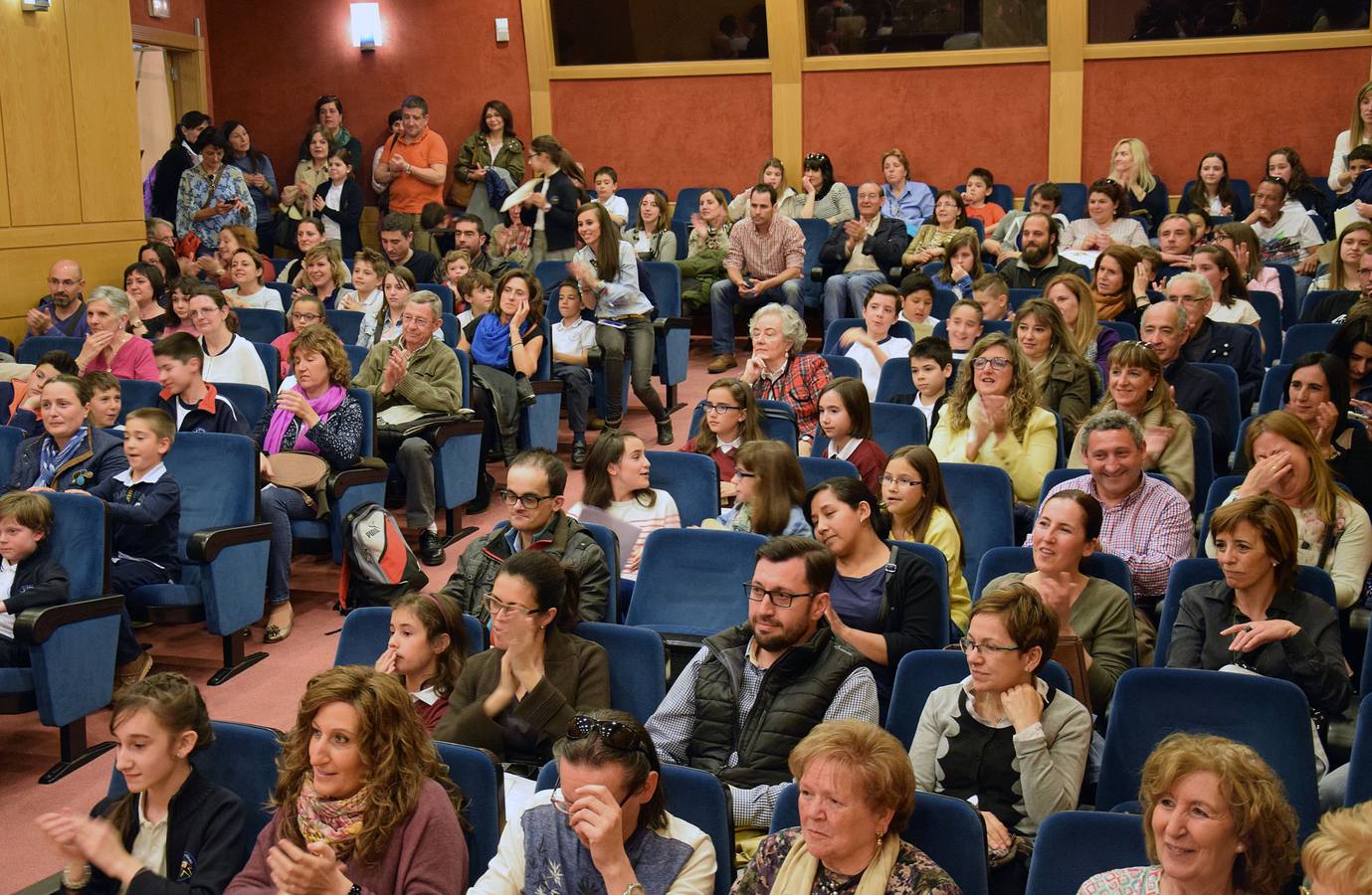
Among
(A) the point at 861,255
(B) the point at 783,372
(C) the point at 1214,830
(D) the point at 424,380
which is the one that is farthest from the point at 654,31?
(C) the point at 1214,830

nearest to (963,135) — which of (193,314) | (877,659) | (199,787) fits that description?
(193,314)

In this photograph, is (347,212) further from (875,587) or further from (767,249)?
(875,587)

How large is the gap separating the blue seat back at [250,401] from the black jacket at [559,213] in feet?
10.8

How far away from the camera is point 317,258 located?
7336mm

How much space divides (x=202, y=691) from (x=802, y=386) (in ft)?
7.94

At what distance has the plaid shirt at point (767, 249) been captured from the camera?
826 cm

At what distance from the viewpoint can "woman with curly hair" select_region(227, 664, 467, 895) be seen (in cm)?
259

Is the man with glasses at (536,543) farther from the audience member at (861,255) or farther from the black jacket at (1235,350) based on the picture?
the audience member at (861,255)

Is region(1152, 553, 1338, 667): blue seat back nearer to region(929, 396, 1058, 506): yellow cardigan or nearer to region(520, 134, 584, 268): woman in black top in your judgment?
region(929, 396, 1058, 506): yellow cardigan

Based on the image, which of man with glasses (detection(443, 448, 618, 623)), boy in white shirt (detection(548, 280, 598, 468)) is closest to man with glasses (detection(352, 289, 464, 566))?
boy in white shirt (detection(548, 280, 598, 468))

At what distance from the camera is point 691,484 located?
4.48m

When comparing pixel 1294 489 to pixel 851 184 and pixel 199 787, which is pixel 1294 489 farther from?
pixel 851 184

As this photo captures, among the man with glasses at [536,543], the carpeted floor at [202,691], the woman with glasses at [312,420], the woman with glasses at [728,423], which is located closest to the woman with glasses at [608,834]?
the man with glasses at [536,543]

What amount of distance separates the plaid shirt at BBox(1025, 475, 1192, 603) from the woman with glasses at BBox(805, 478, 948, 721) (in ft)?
1.91
